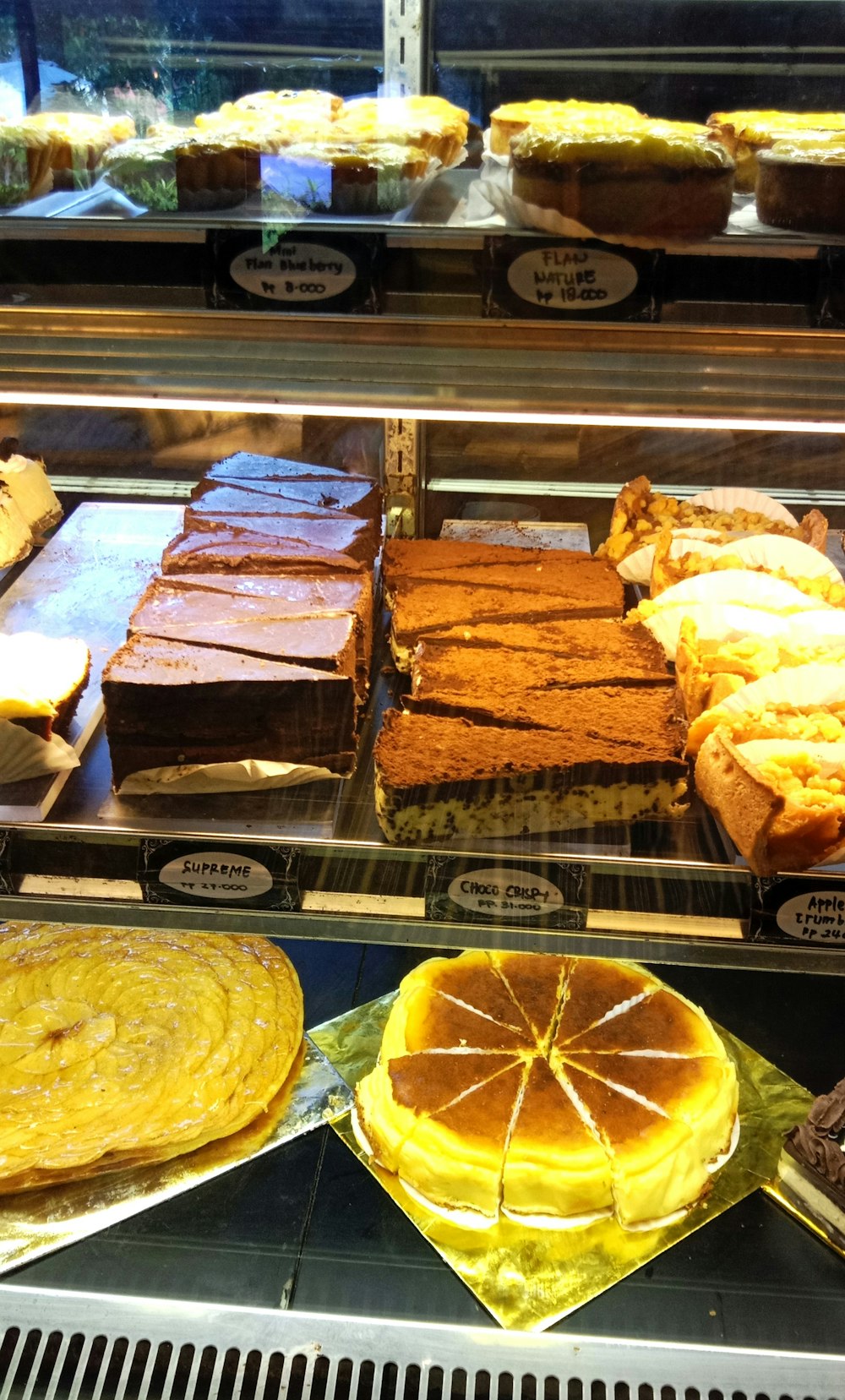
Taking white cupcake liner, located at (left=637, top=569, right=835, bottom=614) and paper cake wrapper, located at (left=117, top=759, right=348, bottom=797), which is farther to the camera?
white cupcake liner, located at (left=637, top=569, right=835, bottom=614)

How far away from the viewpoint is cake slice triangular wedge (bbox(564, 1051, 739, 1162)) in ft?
6.16

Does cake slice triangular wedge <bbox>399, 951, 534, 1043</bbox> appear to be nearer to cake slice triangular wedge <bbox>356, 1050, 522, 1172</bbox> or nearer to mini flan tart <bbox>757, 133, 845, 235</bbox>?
cake slice triangular wedge <bbox>356, 1050, 522, 1172</bbox>

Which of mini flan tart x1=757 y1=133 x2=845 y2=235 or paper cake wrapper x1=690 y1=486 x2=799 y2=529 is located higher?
mini flan tart x1=757 y1=133 x2=845 y2=235

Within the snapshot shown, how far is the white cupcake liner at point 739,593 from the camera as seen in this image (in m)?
1.94

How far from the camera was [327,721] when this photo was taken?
1.68 m

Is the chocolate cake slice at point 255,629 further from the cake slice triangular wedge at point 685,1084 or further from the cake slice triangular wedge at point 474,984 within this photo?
the cake slice triangular wedge at point 685,1084

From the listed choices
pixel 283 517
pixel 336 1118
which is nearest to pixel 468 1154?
pixel 336 1118

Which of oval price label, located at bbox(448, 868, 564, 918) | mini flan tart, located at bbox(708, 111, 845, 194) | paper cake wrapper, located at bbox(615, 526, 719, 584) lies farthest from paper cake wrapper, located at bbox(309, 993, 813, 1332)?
mini flan tart, located at bbox(708, 111, 845, 194)

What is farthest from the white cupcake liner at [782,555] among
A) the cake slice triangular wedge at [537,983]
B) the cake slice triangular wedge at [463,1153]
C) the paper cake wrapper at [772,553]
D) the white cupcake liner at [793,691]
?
the cake slice triangular wedge at [463,1153]

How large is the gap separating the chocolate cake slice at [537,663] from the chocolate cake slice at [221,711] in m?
0.14

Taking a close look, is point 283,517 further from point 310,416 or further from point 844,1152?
point 844,1152

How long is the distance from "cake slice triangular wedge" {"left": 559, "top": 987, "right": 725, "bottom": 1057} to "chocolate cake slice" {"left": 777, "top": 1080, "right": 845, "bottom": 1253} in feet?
0.61

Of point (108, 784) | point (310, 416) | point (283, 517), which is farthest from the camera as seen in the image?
point (310, 416)

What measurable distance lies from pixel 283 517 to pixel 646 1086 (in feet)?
3.85
